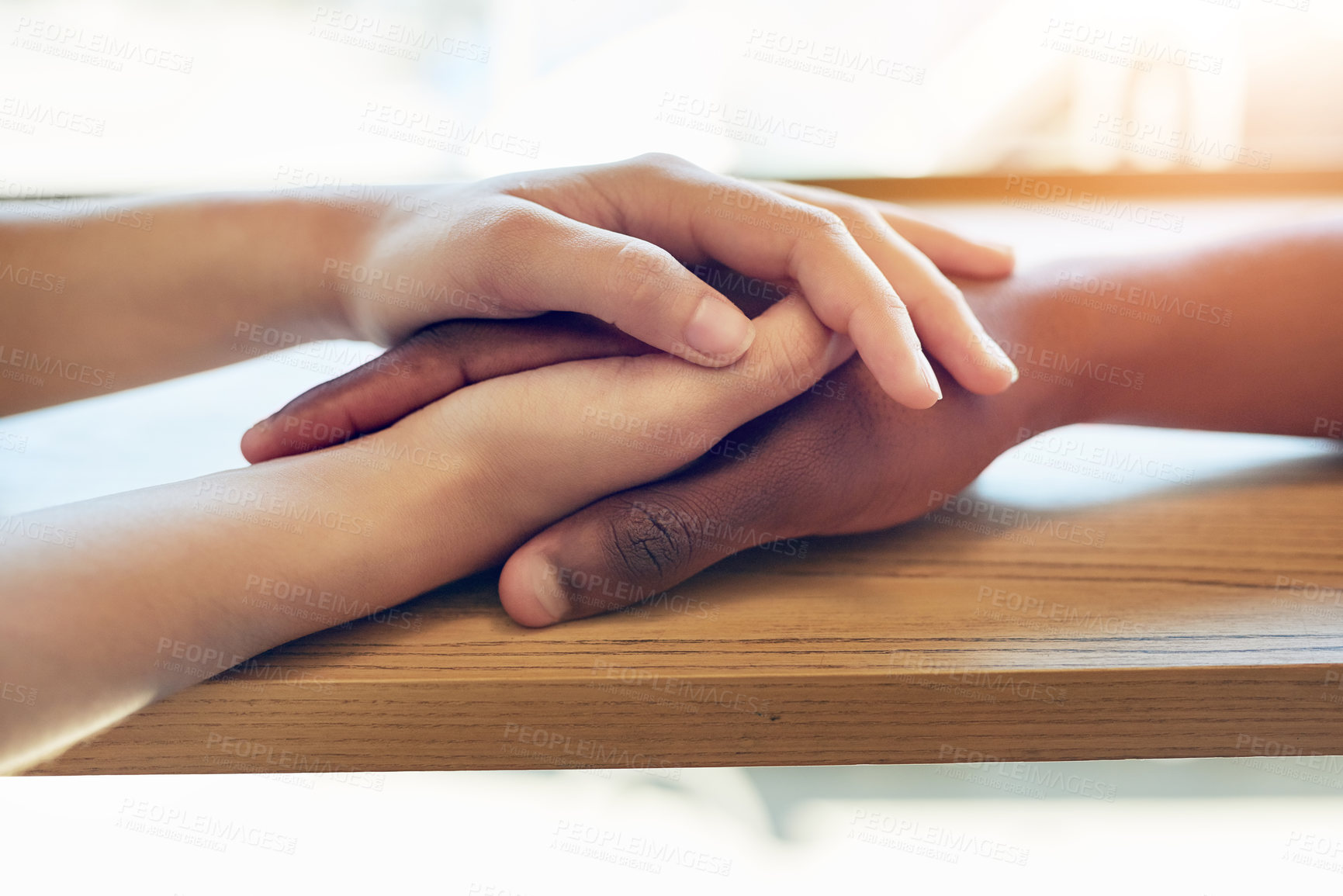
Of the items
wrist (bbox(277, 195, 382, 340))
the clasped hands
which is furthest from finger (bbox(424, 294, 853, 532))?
wrist (bbox(277, 195, 382, 340))

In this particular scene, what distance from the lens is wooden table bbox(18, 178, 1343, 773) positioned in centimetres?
38

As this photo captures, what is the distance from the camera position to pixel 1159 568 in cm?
49

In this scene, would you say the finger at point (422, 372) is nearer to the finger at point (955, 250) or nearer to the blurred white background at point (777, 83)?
the finger at point (955, 250)

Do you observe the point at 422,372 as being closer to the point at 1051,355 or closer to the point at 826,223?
the point at 826,223

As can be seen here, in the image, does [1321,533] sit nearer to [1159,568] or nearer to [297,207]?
[1159,568]

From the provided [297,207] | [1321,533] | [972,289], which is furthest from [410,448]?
[1321,533]

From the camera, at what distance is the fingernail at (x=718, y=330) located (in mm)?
447

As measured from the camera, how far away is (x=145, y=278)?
61 cm

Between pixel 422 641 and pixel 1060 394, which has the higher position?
pixel 1060 394

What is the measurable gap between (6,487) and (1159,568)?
0.67m

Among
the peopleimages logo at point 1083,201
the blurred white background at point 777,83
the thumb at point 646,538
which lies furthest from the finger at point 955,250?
the blurred white background at point 777,83

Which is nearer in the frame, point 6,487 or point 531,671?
point 531,671

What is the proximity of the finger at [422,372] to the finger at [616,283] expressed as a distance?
0.04 m

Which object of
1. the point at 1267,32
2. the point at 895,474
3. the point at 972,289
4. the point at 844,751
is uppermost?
the point at 1267,32
